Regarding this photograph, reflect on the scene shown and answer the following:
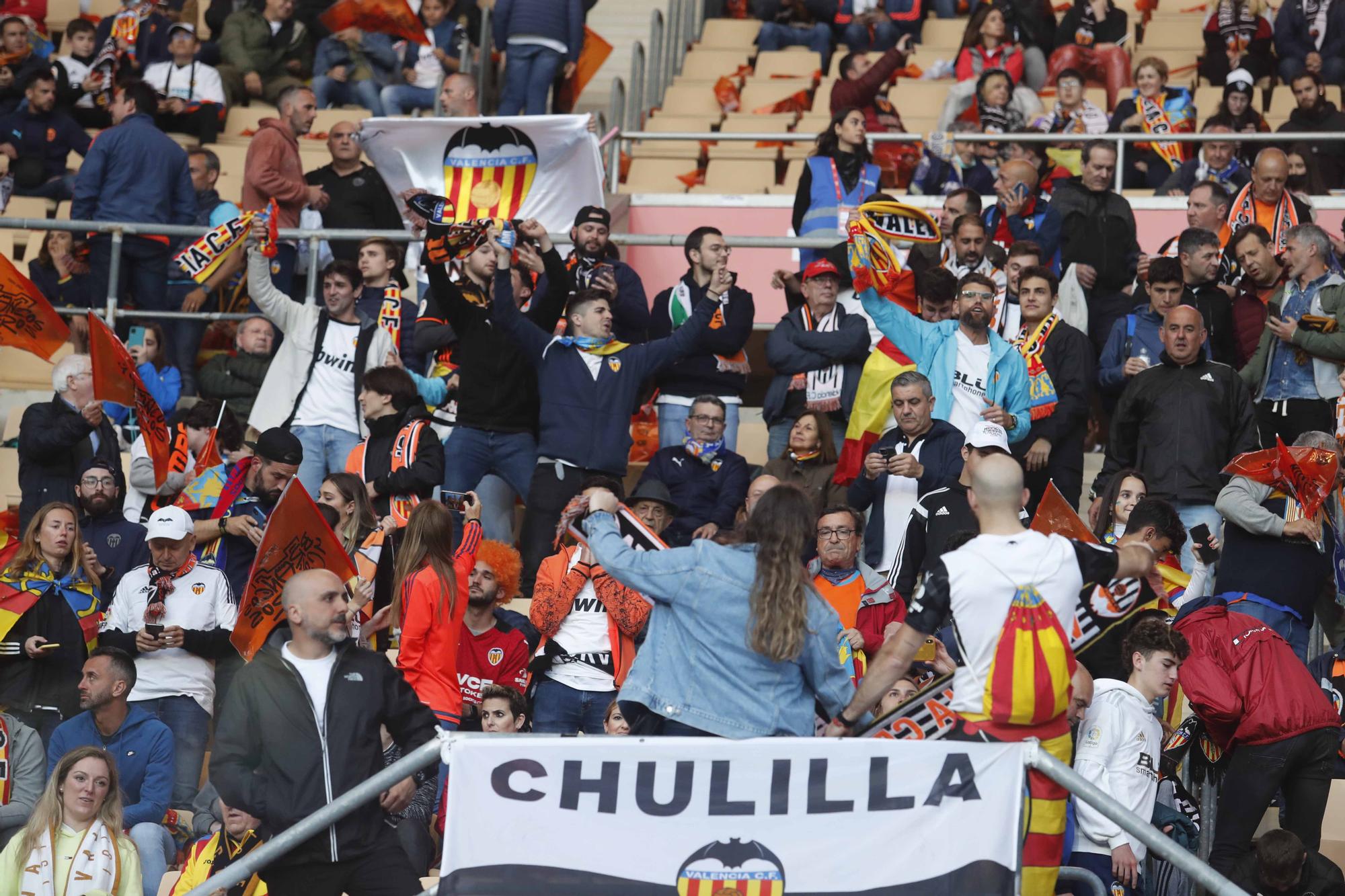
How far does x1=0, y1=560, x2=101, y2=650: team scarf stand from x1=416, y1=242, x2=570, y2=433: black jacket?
212 centimetres

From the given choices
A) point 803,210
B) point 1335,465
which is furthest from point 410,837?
point 803,210

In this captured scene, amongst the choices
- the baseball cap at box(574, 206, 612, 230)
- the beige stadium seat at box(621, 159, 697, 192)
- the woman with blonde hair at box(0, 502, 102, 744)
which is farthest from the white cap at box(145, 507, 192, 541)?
the beige stadium seat at box(621, 159, 697, 192)

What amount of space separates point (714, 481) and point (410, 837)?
9.58 ft

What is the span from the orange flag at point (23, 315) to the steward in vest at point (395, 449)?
198 centimetres

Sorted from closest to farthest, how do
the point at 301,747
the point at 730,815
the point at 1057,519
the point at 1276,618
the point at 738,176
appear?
the point at 730,815
the point at 301,747
the point at 1057,519
the point at 1276,618
the point at 738,176

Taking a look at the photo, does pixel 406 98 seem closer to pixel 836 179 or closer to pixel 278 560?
pixel 836 179

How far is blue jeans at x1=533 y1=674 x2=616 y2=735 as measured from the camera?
340 inches

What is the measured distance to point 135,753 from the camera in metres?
8.76

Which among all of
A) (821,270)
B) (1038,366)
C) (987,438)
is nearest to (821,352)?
(821,270)

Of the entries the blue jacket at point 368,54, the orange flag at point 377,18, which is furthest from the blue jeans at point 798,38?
the blue jacket at point 368,54

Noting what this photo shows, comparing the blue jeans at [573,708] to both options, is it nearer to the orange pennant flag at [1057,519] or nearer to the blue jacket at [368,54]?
the orange pennant flag at [1057,519]

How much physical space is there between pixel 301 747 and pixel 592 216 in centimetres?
542

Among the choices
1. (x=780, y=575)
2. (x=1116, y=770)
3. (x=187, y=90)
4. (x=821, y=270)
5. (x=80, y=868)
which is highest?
(x=780, y=575)

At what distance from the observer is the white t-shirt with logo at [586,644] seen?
341 inches
